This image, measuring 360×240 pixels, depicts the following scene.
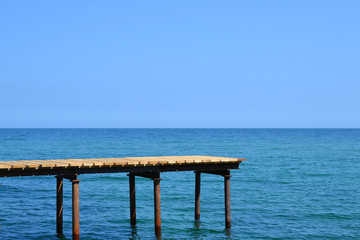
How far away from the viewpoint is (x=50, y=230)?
946 inches

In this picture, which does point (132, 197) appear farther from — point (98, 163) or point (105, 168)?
point (98, 163)

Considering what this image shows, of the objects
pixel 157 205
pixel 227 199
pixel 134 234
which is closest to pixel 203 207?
pixel 227 199

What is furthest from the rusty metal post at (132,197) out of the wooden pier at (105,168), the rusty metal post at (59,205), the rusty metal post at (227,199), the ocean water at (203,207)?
the rusty metal post at (227,199)

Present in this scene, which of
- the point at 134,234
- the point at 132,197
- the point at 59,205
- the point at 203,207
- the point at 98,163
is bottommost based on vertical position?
the point at 134,234

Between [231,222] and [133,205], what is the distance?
5196 millimetres

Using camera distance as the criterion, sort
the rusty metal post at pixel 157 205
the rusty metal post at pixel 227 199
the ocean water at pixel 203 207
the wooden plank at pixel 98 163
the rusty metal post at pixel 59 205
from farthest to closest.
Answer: the ocean water at pixel 203 207 < the rusty metal post at pixel 227 199 < the rusty metal post at pixel 59 205 < the rusty metal post at pixel 157 205 < the wooden plank at pixel 98 163

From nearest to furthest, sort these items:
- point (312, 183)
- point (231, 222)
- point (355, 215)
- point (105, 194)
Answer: point (231, 222), point (355, 215), point (105, 194), point (312, 183)

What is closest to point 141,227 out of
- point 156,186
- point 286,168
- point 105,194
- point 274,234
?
point 156,186

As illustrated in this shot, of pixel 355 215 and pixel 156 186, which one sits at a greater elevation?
pixel 156 186

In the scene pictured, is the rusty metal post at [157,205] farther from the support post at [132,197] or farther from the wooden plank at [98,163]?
the support post at [132,197]

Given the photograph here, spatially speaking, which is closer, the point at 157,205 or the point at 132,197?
the point at 157,205

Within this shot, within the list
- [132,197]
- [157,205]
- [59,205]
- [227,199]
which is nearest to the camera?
[157,205]

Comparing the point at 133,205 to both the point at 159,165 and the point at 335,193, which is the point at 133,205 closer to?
the point at 159,165

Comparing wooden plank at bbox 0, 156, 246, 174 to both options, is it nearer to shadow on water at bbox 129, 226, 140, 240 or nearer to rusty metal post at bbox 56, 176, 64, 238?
rusty metal post at bbox 56, 176, 64, 238
